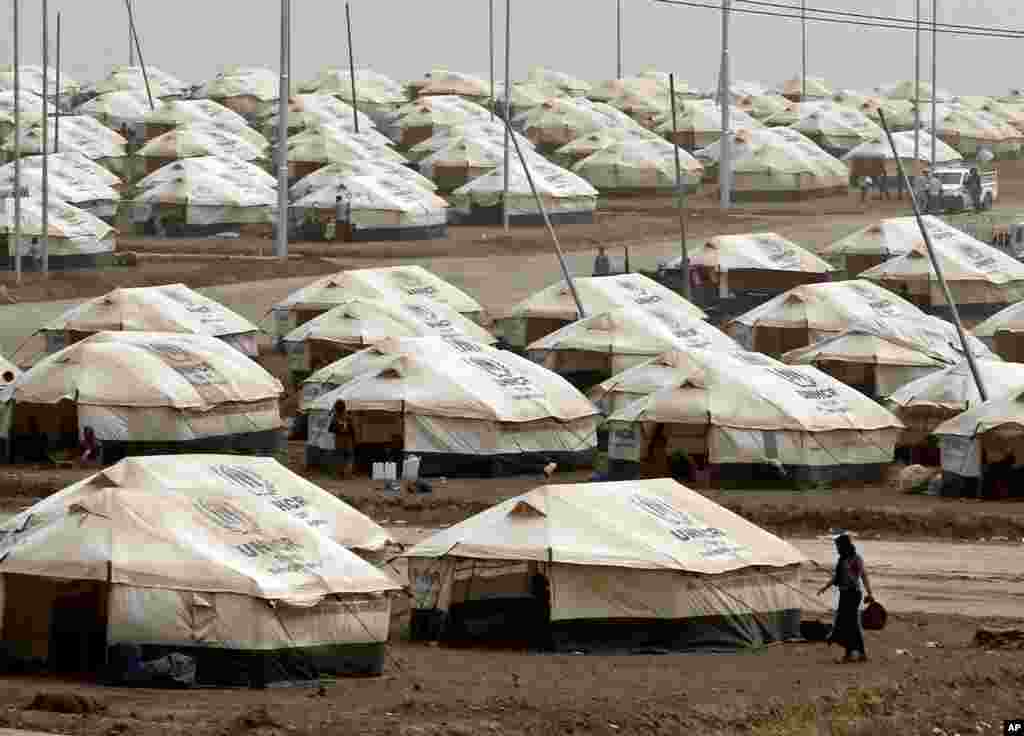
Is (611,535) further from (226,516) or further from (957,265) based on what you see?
(957,265)

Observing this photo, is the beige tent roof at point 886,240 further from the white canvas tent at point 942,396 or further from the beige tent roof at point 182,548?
the beige tent roof at point 182,548

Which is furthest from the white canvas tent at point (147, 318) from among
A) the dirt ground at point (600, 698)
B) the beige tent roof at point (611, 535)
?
the dirt ground at point (600, 698)

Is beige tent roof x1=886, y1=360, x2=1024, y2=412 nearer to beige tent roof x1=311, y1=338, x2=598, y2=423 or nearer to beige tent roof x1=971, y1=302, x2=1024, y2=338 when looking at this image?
beige tent roof x1=311, y1=338, x2=598, y2=423

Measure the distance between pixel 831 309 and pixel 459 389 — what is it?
47.7ft

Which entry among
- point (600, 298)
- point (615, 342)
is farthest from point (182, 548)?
point (600, 298)

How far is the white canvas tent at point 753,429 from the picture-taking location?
42.6m

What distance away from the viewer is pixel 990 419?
135 ft

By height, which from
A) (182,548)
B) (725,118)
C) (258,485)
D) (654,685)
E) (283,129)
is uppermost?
(725,118)

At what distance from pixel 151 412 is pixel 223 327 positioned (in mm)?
11252

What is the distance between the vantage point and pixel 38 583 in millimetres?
26594

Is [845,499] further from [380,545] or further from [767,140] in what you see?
[767,140]

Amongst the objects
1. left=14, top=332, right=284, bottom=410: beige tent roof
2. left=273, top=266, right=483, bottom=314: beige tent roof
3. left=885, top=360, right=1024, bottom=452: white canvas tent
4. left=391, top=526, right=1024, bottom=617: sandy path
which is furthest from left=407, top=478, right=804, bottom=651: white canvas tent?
left=273, top=266, right=483, bottom=314: beige tent roof

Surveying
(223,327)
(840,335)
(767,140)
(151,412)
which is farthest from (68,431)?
(767,140)

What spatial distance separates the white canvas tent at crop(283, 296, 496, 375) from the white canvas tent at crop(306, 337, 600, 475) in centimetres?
826
